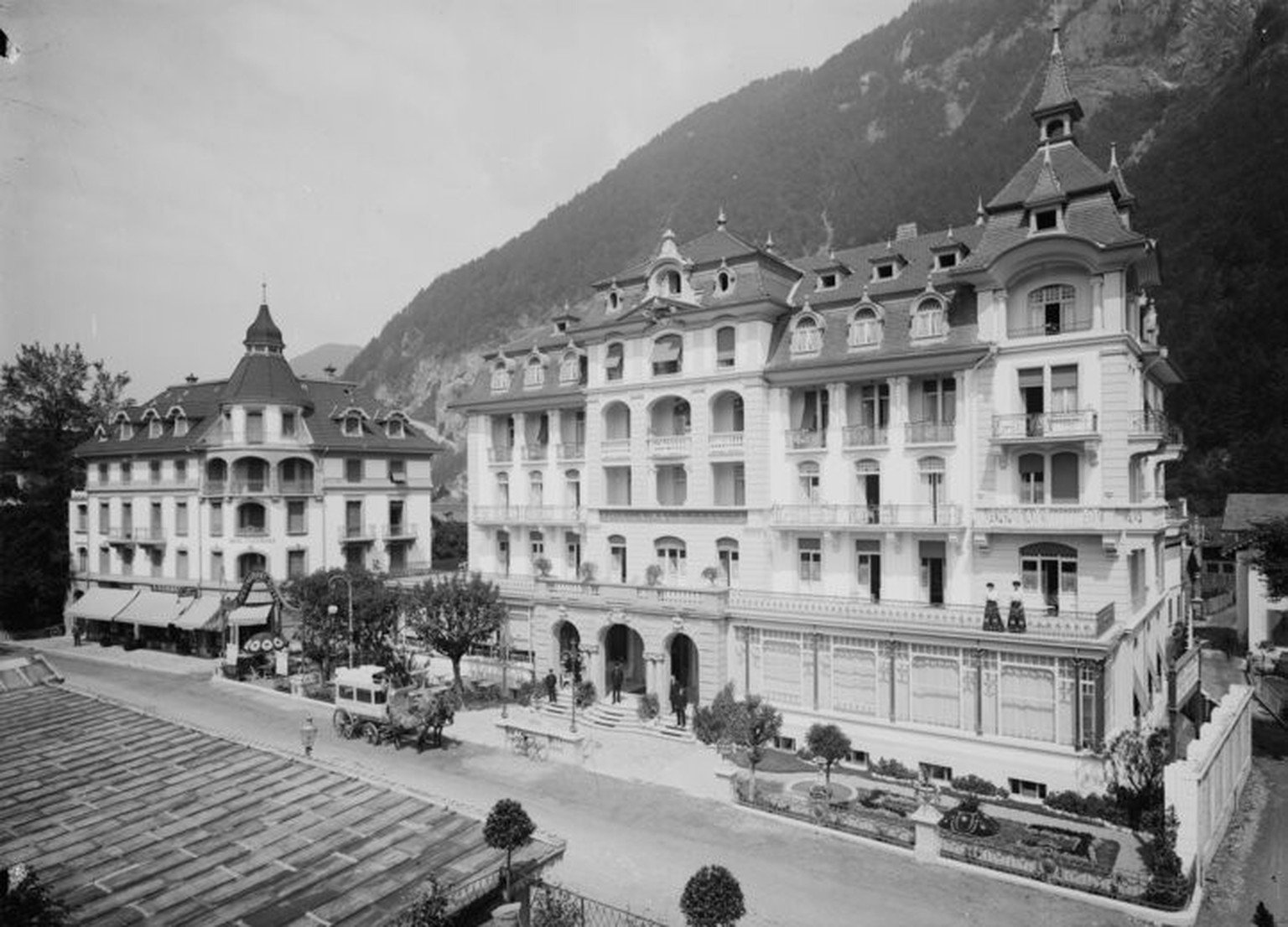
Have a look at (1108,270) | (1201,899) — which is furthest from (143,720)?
(1108,270)

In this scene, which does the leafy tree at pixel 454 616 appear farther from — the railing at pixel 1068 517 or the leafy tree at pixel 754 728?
the railing at pixel 1068 517

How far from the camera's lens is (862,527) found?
30359 mm

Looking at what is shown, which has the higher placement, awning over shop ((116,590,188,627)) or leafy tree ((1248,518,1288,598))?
leafy tree ((1248,518,1288,598))

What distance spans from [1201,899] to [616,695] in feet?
68.0

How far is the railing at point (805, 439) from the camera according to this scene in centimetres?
3231

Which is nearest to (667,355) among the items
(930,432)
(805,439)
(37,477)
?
(805,439)

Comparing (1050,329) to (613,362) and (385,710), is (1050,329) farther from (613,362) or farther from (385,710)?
(385,710)

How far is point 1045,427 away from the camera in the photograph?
88.6 ft

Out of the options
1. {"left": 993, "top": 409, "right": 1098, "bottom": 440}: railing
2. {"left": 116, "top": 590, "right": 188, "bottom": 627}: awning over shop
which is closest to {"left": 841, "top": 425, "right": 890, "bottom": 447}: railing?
{"left": 993, "top": 409, "right": 1098, "bottom": 440}: railing

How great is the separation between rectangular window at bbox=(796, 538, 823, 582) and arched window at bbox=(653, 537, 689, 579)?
204 inches

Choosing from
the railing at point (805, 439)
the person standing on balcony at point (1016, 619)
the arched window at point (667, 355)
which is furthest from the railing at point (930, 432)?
the arched window at point (667, 355)

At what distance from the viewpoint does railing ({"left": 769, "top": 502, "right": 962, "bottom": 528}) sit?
29.2 metres

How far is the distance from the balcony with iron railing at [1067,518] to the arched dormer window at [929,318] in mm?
6772

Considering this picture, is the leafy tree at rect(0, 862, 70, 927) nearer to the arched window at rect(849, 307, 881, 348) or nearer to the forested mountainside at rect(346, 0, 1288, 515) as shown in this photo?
the arched window at rect(849, 307, 881, 348)
